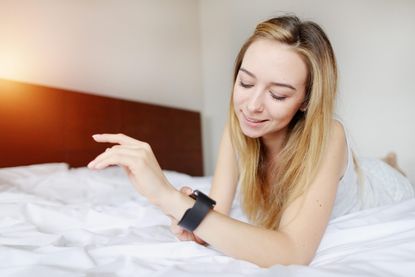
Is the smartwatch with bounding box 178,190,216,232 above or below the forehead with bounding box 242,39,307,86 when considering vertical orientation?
below

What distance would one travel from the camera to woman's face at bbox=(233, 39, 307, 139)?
90 centimetres

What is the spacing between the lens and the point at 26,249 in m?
0.77

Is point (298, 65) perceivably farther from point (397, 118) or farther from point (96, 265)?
point (397, 118)

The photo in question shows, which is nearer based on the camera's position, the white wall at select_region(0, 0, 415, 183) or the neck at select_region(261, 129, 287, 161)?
the neck at select_region(261, 129, 287, 161)

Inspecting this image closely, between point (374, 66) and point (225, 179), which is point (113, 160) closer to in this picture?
point (225, 179)

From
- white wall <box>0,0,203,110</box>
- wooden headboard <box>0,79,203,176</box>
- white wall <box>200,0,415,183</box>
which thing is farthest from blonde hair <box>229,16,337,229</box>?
white wall <box>200,0,415,183</box>

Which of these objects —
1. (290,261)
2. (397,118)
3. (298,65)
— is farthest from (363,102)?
(290,261)

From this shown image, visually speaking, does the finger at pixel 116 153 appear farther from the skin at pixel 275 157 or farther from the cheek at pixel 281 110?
the cheek at pixel 281 110

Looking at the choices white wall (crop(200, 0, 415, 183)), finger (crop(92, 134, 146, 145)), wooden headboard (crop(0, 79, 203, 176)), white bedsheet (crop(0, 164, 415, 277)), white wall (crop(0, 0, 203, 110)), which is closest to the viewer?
white bedsheet (crop(0, 164, 415, 277))

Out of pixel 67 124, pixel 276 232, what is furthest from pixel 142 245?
pixel 67 124

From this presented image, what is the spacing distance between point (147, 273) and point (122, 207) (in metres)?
0.60

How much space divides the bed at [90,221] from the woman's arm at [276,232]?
3 centimetres

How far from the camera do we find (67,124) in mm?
2037

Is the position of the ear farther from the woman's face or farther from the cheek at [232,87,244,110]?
the cheek at [232,87,244,110]
